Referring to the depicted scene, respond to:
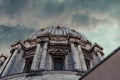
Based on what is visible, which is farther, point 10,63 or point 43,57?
point 10,63

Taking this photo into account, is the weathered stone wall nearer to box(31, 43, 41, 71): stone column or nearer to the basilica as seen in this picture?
the basilica

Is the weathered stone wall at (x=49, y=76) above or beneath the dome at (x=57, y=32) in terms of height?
beneath

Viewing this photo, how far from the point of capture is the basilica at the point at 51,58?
73.1 feet

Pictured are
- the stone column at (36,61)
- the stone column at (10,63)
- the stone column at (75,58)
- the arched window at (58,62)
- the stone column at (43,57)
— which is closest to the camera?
the stone column at (36,61)

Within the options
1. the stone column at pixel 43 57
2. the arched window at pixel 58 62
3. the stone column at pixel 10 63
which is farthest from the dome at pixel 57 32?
the arched window at pixel 58 62

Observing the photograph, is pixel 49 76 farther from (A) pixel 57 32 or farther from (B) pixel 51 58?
(A) pixel 57 32

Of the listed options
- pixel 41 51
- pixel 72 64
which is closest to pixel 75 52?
pixel 72 64

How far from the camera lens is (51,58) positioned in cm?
2712

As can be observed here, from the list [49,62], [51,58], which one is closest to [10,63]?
[49,62]

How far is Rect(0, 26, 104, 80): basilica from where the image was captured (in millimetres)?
22281

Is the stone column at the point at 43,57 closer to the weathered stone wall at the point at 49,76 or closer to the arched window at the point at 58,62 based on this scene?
the arched window at the point at 58,62

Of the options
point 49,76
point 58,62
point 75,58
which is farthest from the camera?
point 58,62

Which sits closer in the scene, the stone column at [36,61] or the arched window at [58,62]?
the stone column at [36,61]

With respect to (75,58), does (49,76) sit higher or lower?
lower
